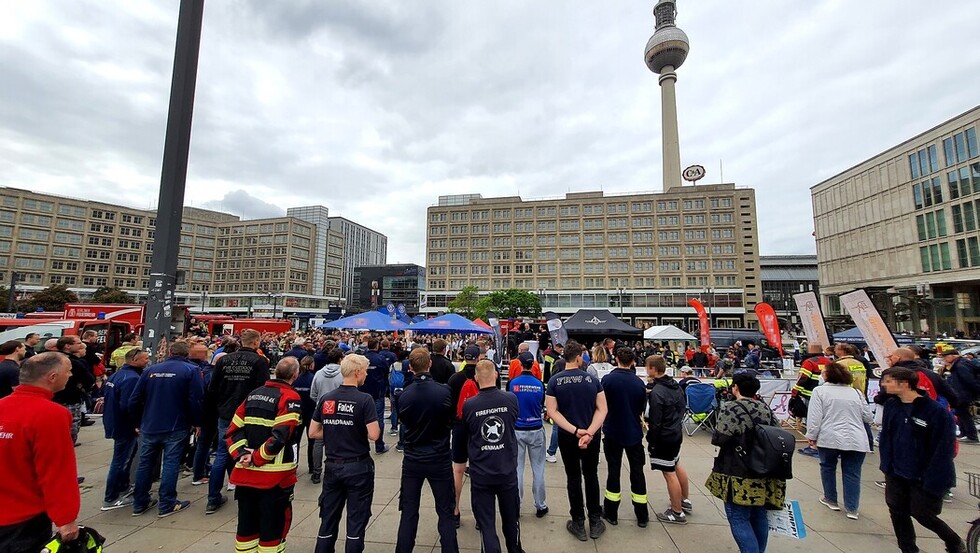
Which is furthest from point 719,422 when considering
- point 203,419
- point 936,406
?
point 203,419

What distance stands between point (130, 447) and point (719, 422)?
6.81 meters

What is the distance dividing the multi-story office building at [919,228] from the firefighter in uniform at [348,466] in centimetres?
5851

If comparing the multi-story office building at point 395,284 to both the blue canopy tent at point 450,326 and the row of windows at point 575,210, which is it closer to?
the row of windows at point 575,210

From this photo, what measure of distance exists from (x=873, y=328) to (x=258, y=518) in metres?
9.94

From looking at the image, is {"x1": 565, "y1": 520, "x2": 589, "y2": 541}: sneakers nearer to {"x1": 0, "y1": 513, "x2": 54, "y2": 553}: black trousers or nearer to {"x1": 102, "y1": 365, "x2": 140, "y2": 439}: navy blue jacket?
{"x1": 0, "y1": 513, "x2": 54, "y2": 553}: black trousers

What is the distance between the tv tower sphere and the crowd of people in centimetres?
9429

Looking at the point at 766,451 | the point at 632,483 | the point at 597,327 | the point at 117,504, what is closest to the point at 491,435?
the point at 632,483

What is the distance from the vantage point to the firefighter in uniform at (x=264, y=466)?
3.24 m

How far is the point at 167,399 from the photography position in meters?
4.77

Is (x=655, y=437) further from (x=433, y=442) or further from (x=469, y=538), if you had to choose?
(x=433, y=442)

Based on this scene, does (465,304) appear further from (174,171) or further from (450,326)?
(174,171)

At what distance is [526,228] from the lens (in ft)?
249

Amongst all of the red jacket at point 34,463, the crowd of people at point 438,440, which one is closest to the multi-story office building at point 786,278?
the crowd of people at point 438,440

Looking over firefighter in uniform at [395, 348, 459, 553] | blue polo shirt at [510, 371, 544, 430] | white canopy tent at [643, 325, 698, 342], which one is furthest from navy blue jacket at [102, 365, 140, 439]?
white canopy tent at [643, 325, 698, 342]
